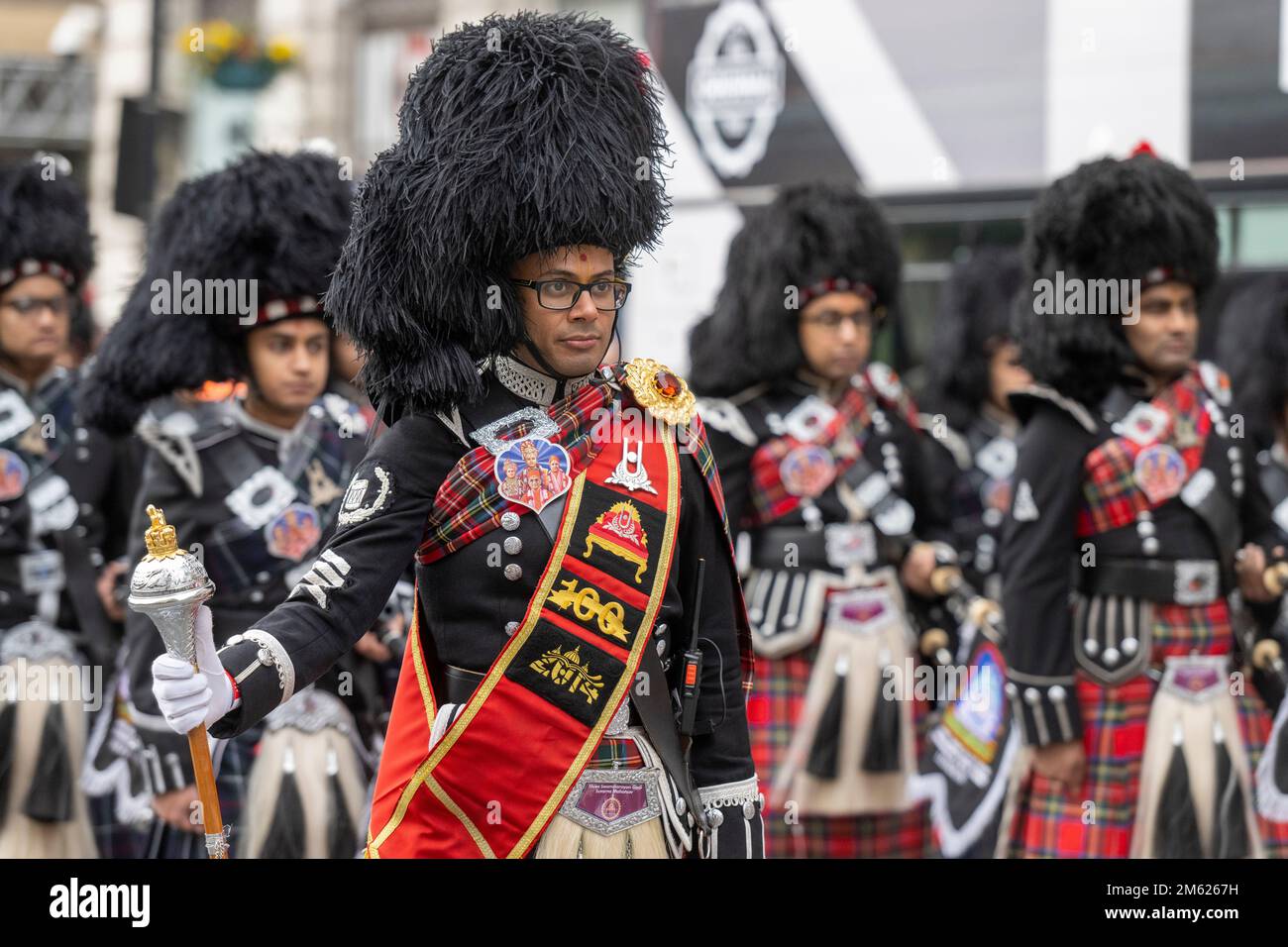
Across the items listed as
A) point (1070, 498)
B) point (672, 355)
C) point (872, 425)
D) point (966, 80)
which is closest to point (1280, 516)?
point (872, 425)

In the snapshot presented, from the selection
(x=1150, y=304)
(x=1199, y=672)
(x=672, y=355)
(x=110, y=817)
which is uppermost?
(x=672, y=355)

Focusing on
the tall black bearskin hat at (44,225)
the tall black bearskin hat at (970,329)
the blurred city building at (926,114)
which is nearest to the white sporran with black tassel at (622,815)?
the tall black bearskin hat at (44,225)

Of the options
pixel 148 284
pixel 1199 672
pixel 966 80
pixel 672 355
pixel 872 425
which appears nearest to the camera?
pixel 1199 672

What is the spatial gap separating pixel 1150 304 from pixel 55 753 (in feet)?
12.0

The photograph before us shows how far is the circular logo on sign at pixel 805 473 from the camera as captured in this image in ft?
20.9

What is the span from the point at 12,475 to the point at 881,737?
301cm

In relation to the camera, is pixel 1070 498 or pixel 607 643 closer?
pixel 607 643

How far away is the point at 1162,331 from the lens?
544cm

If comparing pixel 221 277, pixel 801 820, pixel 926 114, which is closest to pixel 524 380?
pixel 221 277

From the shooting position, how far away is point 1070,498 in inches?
208

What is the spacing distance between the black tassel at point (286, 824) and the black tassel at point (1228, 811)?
2519 mm

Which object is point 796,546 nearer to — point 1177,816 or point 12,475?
point 1177,816

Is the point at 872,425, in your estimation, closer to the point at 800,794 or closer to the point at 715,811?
the point at 800,794
